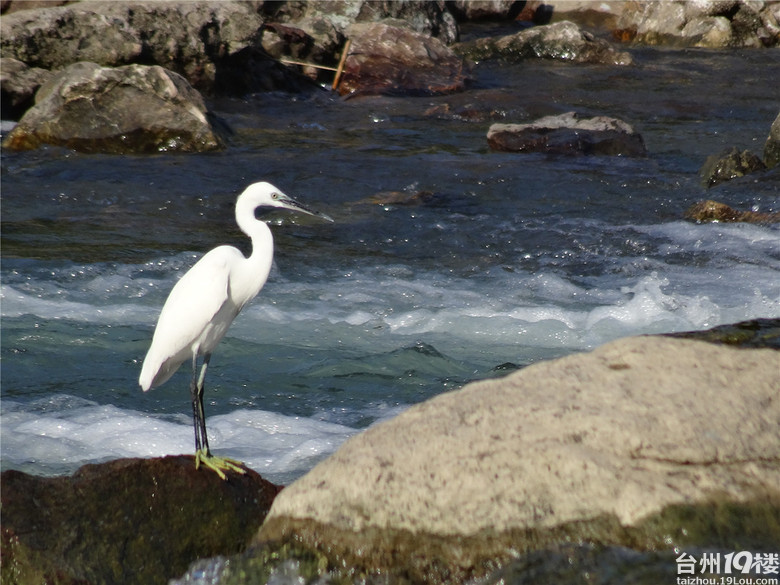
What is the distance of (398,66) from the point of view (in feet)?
40.7

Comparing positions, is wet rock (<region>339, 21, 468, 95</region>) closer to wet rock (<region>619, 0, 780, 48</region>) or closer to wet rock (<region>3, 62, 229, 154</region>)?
wet rock (<region>3, 62, 229, 154</region>)

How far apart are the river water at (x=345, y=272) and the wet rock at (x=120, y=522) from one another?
98 cm

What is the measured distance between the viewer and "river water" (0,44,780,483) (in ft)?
14.7

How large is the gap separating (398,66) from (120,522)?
1035 centimetres

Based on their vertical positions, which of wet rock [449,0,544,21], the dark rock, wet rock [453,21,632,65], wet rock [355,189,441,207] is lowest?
wet rock [355,189,441,207]

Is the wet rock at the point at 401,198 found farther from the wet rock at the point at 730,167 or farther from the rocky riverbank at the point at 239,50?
the wet rock at the point at 730,167

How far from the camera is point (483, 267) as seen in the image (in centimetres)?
645

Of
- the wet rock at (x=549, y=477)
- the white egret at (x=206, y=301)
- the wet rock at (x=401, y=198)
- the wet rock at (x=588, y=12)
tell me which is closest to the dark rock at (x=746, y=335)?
the wet rock at (x=549, y=477)

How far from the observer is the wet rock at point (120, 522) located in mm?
2648

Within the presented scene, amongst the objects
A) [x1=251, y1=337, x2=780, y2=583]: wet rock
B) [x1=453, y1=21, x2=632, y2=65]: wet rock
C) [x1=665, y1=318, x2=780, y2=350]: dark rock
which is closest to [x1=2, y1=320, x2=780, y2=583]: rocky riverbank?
[x1=251, y1=337, x2=780, y2=583]: wet rock

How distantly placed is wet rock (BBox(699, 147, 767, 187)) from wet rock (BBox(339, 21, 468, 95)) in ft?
15.5

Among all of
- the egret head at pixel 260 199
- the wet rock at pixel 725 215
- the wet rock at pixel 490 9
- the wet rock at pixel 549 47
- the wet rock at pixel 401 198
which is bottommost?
the wet rock at pixel 401 198

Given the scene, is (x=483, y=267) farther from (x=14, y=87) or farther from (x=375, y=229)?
(x=14, y=87)

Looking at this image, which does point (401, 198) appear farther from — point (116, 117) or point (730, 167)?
point (116, 117)
